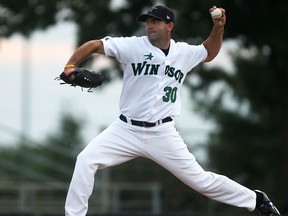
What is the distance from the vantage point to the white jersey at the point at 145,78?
9016 mm

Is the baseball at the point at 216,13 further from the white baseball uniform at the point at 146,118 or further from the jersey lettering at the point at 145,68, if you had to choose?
the jersey lettering at the point at 145,68

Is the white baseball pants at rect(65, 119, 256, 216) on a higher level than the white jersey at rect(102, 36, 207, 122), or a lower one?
lower

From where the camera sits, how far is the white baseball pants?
8859 millimetres

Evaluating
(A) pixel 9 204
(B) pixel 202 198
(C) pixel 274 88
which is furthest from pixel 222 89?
(A) pixel 9 204

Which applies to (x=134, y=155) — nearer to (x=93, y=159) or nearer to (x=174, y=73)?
(x=93, y=159)

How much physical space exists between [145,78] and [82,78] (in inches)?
26.4

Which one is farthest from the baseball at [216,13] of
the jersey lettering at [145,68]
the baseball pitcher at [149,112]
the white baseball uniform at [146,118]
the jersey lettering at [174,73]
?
the jersey lettering at [145,68]

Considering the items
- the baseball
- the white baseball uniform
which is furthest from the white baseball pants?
the baseball

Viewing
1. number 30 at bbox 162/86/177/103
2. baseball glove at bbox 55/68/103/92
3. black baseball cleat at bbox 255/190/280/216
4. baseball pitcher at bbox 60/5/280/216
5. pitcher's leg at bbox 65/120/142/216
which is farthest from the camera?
black baseball cleat at bbox 255/190/280/216

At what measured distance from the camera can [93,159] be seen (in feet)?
29.2

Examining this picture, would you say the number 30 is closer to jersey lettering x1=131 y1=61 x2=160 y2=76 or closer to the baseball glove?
jersey lettering x1=131 y1=61 x2=160 y2=76

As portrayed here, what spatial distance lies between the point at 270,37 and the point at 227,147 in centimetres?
728

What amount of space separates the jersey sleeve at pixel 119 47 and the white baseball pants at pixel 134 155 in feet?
2.11

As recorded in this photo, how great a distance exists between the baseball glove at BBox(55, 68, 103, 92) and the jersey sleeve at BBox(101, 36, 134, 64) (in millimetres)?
257
